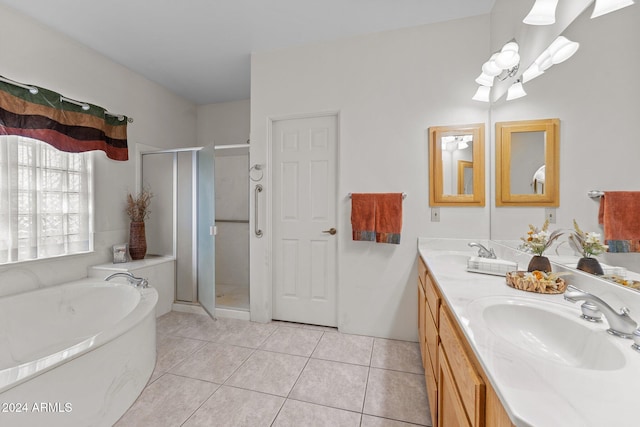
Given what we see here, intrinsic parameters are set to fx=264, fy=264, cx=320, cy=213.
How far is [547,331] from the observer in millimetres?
907

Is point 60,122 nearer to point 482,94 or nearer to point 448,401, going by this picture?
point 448,401

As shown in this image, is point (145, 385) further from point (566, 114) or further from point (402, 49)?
point (402, 49)

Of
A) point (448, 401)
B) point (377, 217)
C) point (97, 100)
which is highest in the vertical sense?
point (97, 100)

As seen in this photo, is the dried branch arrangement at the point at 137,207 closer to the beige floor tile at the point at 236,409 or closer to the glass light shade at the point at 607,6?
the beige floor tile at the point at 236,409

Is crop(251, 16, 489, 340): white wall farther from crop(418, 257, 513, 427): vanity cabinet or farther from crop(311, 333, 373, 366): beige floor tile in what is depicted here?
crop(418, 257, 513, 427): vanity cabinet

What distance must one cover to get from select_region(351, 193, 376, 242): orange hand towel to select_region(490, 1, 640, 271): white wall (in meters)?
1.10

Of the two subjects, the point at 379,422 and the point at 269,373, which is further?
the point at 269,373

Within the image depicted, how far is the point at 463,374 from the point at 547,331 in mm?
378

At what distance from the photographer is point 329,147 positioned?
2471 millimetres

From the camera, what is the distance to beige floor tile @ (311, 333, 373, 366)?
200 centimetres

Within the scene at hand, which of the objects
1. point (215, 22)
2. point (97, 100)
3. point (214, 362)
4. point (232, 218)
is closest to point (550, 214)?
point (214, 362)

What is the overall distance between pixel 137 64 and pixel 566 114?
3592 millimetres

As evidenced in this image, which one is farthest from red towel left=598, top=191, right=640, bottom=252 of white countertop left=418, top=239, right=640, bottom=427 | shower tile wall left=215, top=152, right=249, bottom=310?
shower tile wall left=215, top=152, right=249, bottom=310

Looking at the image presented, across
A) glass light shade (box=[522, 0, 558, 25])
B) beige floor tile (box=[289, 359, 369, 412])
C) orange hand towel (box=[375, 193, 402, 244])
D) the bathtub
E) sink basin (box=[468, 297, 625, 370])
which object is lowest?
beige floor tile (box=[289, 359, 369, 412])
